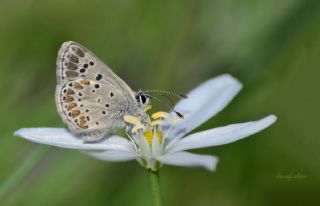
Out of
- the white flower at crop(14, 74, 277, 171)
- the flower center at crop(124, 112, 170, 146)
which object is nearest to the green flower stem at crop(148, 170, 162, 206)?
the white flower at crop(14, 74, 277, 171)

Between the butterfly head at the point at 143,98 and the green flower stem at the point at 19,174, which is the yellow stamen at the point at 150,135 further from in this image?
the green flower stem at the point at 19,174

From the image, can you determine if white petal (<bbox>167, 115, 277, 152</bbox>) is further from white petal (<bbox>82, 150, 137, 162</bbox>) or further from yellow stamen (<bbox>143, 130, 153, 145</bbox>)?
white petal (<bbox>82, 150, 137, 162</bbox>)

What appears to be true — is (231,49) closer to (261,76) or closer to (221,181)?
(261,76)

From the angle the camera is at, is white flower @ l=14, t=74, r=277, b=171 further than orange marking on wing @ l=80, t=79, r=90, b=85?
No

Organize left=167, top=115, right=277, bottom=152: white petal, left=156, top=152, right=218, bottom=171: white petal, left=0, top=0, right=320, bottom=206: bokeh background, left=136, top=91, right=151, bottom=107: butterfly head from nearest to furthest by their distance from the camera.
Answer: left=156, top=152, right=218, bottom=171: white petal
left=167, top=115, right=277, bottom=152: white petal
left=136, top=91, right=151, bottom=107: butterfly head
left=0, top=0, right=320, bottom=206: bokeh background

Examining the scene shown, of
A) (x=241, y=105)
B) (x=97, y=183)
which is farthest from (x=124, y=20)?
(x=97, y=183)

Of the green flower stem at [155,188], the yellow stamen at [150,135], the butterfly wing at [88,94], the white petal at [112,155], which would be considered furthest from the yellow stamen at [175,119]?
the green flower stem at [155,188]

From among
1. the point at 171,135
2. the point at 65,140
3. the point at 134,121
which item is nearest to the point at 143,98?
the point at 134,121
